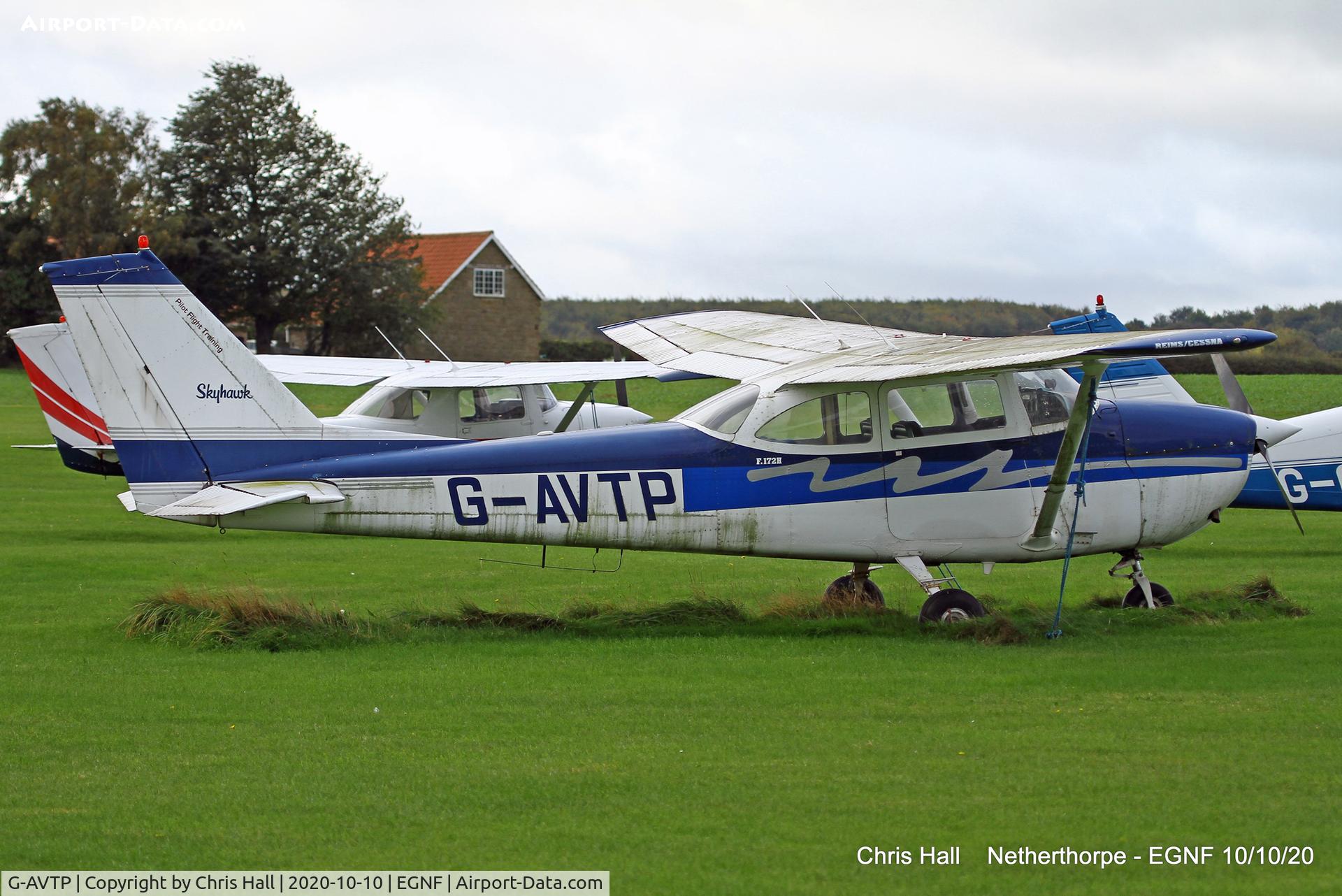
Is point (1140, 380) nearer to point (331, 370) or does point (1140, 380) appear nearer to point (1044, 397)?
point (1044, 397)

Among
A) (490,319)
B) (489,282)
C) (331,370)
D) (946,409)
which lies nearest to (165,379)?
(946,409)

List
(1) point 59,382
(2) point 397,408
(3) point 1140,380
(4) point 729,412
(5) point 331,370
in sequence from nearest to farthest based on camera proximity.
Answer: (4) point 729,412 → (3) point 1140,380 → (1) point 59,382 → (2) point 397,408 → (5) point 331,370

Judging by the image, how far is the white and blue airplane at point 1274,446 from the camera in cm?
1227

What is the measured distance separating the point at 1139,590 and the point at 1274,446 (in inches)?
137

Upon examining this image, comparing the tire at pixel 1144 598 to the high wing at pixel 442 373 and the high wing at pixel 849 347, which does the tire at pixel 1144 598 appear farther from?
the high wing at pixel 442 373

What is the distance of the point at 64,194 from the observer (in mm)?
58094

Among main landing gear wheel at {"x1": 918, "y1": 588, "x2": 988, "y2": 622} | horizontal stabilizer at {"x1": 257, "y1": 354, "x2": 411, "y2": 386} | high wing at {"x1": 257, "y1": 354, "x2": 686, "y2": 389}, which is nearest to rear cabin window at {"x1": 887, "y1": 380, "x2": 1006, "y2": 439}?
main landing gear wheel at {"x1": 918, "y1": 588, "x2": 988, "y2": 622}

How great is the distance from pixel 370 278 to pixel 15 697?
2112 inches

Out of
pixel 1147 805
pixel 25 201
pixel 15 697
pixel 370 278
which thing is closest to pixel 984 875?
pixel 1147 805

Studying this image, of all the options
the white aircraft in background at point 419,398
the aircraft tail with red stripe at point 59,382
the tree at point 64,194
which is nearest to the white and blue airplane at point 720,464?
the white aircraft in background at point 419,398

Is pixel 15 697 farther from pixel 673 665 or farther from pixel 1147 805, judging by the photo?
pixel 1147 805

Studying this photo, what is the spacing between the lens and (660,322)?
1416 centimetres

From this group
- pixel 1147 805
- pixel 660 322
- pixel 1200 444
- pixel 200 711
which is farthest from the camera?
pixel 660 322

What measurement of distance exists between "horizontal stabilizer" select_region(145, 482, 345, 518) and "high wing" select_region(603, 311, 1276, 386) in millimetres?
3190
